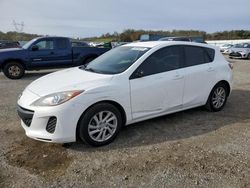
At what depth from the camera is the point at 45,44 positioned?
10930 mm

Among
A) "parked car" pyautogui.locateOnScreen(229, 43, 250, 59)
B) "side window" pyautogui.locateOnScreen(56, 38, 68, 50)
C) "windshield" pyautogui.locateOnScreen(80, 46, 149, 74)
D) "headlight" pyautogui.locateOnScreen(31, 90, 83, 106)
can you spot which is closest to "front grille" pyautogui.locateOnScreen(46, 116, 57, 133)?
"headlight" pyautogui.locateOnScreen(31, 90, 83, 106)

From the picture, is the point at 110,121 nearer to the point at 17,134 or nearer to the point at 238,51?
the point at 17,134

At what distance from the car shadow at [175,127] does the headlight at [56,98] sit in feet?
2.51

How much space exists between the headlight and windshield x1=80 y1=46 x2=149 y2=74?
0.87 metres

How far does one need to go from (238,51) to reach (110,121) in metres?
18.9

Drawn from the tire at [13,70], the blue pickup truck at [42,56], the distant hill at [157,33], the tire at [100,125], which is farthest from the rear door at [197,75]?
the distant hill at [157,33]

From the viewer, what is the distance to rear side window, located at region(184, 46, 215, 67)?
5.03 meters

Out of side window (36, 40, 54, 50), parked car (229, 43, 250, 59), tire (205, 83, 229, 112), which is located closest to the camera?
tire (205, 83, 229, 112)

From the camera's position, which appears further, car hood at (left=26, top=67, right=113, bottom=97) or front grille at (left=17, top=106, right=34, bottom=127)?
car hood at (left=26, top=67, right=113, bottom=97)

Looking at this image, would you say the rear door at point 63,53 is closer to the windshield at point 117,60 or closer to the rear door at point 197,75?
the windshield at point 117,60

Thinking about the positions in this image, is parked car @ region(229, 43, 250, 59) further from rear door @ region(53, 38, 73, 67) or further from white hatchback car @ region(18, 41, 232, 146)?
white hatchback car @ region(18, 41, 232, 146)

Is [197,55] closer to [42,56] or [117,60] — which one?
[117,60]

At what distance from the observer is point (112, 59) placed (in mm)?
4801

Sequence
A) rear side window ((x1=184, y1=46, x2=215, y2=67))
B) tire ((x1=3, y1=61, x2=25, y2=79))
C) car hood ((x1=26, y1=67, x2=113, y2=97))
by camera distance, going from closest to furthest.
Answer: car hood ((x1=26, y1=67, x2=113, y2=97)), rear side window ((x1=184, y1=46, x2=215, y2=67)), tire ((x1=3, y1=61, x2=25, y2=79))
